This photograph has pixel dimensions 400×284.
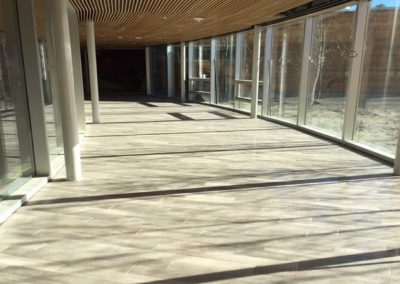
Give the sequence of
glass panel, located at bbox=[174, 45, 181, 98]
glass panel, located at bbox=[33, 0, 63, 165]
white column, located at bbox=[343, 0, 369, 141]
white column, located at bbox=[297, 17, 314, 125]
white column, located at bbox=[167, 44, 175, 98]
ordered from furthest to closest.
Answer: white column, located at bbox=[167, 44, 175, 98] → glass panel, located at bbox=[174, 45, 181, 98] → white column, located at bbox=[297, 17, 314, 125] → white column, located at bbox=[343, 0, 369, 141] → glass panel, located at bbox=[33, 0, 63, 165]

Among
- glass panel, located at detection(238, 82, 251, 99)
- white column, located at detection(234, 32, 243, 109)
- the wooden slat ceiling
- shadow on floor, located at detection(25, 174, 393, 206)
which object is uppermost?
the wooden slat ceiling

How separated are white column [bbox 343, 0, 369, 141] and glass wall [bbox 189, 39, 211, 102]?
8.93 metres

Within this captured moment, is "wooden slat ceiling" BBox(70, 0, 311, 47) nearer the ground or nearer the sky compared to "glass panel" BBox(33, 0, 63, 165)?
nearer the sky

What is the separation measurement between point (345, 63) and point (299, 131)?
83.4 inches

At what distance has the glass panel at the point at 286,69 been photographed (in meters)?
10.0

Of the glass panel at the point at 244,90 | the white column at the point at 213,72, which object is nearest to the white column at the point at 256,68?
the glass panel at the point at 244,90

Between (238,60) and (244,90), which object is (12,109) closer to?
(244,90)

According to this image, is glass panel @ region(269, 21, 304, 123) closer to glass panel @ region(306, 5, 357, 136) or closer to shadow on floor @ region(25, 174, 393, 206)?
glass panel @ region(306, 5, 357, 136)

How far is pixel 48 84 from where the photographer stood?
242 inches

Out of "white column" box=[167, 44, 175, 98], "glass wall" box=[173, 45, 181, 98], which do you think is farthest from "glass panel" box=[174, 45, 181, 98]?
"white column" box=[167, 44, 175, 98]

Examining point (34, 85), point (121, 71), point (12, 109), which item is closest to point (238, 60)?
point (34, 85)

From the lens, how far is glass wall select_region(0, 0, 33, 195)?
4492 mm

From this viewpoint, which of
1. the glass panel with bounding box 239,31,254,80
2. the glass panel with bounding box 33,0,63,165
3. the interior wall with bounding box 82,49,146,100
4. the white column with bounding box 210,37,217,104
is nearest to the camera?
Result: the glass panel with bounding box 33,0,63,165

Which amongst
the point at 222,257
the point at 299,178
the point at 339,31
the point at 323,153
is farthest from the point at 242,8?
the point at 222,257
